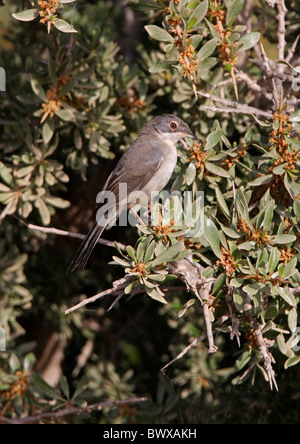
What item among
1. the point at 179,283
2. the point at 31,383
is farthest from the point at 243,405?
the point at 31,383

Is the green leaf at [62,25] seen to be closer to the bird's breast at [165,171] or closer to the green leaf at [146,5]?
the green leaf at [146,5]

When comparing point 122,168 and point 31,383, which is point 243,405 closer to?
point 31,383

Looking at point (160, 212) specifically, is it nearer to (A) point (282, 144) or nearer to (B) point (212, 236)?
(B) point (212, 236)

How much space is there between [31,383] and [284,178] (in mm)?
2165

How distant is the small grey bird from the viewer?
3.99 metres

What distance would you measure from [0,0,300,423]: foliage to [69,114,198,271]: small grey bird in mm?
116

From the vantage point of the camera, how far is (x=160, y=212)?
10.8ft

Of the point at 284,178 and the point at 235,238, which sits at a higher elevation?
the point at 284,178

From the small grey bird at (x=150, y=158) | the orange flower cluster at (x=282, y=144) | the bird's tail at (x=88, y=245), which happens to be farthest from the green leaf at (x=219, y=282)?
the small grey bird at (x=150, y=158)

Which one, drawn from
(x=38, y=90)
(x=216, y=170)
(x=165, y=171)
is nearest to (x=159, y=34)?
(x=216, y=170)

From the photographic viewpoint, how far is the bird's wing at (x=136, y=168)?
4.24 metres

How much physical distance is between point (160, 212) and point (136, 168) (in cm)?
112

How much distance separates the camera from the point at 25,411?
12.8 ft

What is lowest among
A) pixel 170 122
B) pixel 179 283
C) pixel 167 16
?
pixel 179 283
